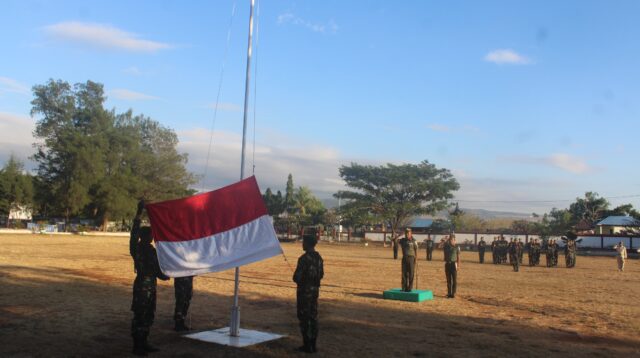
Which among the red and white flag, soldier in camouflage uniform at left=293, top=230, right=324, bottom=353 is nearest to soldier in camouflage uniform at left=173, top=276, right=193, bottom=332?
the red and white flag

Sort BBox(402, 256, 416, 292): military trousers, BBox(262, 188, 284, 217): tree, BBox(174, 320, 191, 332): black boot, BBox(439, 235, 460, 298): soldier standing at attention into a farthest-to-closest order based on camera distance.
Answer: BBox(262, 188, 284, 217): tree < BBox(439, 235, 460, 298): soldier standing at attention < BBox(402, 256, 416, 292): military trousers < BBox(174, 320, 191, 332): black boot

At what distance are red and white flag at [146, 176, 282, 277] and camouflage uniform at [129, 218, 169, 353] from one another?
0.24 m


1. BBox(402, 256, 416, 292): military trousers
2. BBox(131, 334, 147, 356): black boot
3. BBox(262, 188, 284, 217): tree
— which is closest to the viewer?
BBox(131, 334, 147, 356): black boot

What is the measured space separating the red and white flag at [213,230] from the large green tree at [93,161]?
197 feet

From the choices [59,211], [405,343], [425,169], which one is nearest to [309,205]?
[425,169]

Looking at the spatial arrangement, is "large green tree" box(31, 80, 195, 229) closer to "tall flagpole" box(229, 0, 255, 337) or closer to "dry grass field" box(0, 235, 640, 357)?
"dry grass field" box(0, 235, 640, 357)

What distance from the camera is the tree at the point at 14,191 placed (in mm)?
70750

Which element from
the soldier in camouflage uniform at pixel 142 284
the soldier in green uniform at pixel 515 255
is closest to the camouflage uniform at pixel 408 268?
the soldier in camouflage uniform at pixel 142 284

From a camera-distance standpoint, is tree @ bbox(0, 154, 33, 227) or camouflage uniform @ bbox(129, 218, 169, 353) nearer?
camouflage uniform @ bbox(129, 218, 169, 353)

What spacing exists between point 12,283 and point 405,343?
11.5 meters

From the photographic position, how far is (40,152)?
66812 millimetres

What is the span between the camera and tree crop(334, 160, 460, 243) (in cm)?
6412

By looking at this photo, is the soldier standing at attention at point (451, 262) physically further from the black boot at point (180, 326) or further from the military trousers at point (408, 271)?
the black boot at point (180, 326)

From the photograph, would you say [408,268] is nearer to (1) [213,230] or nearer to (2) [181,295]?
(2) [181,295]
